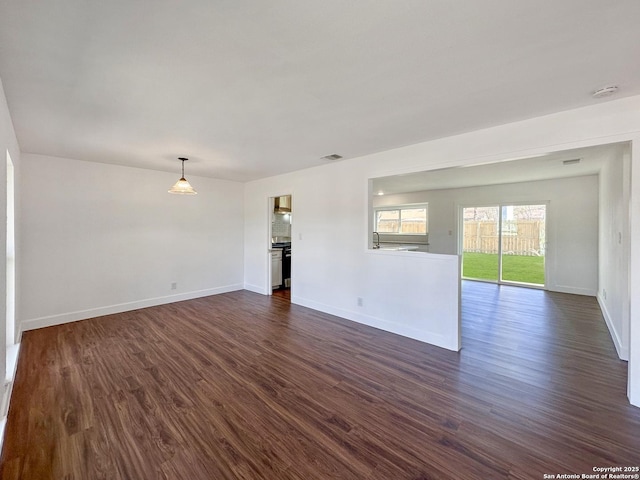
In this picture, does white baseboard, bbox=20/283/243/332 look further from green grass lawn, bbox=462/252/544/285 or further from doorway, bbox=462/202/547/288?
doorway, bbox=462/202/547/288

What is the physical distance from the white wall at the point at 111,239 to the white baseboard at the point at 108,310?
1cm

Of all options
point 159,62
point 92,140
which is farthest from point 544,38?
point 92,140

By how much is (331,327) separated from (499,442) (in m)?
2.38

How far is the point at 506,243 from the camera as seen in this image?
22.2 feet

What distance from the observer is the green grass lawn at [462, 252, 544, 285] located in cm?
645

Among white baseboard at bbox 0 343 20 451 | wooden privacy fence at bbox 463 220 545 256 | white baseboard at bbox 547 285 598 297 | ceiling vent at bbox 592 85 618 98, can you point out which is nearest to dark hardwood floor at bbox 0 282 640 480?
white baseboard at bbox 0 343 20 451

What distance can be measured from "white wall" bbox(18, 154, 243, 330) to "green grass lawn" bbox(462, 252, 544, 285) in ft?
20.7

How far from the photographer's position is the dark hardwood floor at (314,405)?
167 cm

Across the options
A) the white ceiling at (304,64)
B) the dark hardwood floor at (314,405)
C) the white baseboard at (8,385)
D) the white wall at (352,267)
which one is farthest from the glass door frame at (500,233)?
the white baseboard at (8,385)

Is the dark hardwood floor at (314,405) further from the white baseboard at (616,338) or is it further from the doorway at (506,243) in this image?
the doorway at (506,243)

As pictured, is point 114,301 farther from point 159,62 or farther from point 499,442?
point 499,442

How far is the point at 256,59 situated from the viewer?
1.74 meters

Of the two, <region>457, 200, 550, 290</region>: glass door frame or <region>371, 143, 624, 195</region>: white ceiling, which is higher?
<region>371, 143, 624, 195</region>: white ceiling

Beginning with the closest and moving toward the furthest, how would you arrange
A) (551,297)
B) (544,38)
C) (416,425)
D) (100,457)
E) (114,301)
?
1. (544,38)
2. (100,457)
3. (416,425)
4. (114,301)
5. (551,297)
